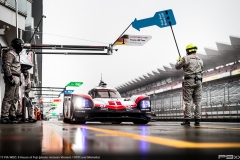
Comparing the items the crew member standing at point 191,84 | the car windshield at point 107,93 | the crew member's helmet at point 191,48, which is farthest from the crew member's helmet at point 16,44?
the crew member's helmet at point 191,48

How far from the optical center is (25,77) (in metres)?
9.09

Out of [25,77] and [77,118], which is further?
[25,77]

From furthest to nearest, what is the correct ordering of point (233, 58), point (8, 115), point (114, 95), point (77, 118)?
point (233, 58) → point (114, 95) → point (77, 118) → point (8, 115)

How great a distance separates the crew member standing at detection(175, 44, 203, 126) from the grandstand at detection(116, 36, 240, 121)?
10.0 meters

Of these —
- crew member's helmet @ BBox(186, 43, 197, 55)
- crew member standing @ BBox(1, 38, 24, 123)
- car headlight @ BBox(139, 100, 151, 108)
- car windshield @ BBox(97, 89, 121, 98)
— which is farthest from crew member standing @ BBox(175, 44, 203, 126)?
crew member standing @ BBox(1, 38, 24, 123)

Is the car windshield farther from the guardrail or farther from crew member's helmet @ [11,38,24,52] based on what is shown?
the guardrail

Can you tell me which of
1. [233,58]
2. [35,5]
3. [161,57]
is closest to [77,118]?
[233,58]

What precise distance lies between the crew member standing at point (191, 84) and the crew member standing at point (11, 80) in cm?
354

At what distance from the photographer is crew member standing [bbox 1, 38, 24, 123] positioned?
23.0 feet

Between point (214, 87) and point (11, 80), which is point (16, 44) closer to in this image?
point (11, 80)

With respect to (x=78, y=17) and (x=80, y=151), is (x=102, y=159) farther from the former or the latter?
(x=78, y=17)

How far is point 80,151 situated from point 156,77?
121 ft

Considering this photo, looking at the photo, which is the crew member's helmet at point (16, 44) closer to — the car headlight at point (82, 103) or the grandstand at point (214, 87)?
the car headlight at point (82, 103)

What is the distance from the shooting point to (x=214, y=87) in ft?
63.7
